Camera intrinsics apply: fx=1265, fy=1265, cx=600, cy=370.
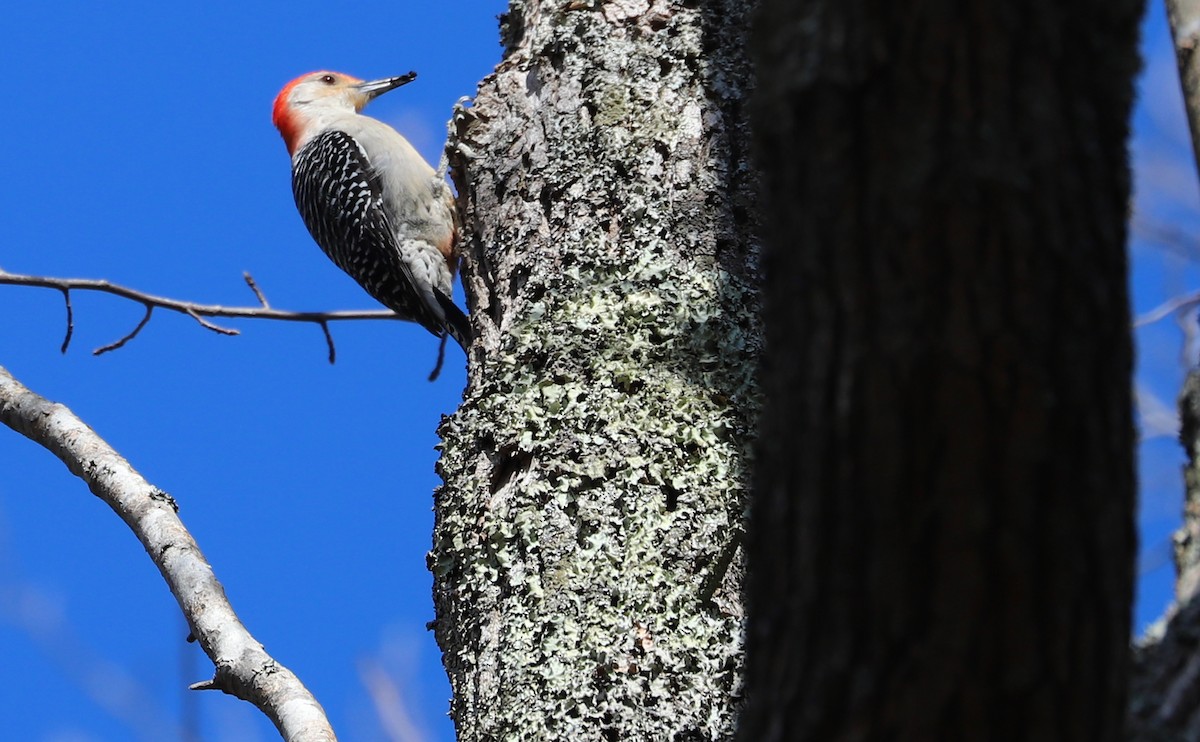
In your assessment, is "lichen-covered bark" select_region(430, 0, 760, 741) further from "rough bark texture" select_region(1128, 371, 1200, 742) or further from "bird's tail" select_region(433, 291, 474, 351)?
"bird's tail" select_region(433, 291, 474, 351)

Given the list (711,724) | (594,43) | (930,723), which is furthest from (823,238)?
(594,43)

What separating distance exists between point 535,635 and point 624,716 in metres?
0.22

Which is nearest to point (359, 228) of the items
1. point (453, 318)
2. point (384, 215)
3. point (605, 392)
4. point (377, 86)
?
point (384, 215)

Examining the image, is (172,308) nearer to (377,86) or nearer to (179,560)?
(179,560)

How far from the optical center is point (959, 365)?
1.02 metres

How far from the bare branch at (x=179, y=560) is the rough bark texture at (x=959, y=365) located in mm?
1590

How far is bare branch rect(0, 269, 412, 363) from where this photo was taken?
11.4 ft

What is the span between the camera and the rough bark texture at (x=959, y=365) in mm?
1021

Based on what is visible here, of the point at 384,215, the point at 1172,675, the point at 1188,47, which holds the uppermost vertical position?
the point at 384,215

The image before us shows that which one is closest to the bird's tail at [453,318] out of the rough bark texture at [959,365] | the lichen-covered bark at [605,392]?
the lichen-covered bark at [605,392]

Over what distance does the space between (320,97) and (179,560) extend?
4.34m

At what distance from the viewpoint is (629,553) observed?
7.42 ft

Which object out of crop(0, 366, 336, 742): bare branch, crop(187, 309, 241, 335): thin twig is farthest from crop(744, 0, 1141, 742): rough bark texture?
crop(187, 309, 241, 335): thin twig

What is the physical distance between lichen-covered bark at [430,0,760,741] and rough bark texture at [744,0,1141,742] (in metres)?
1.13
